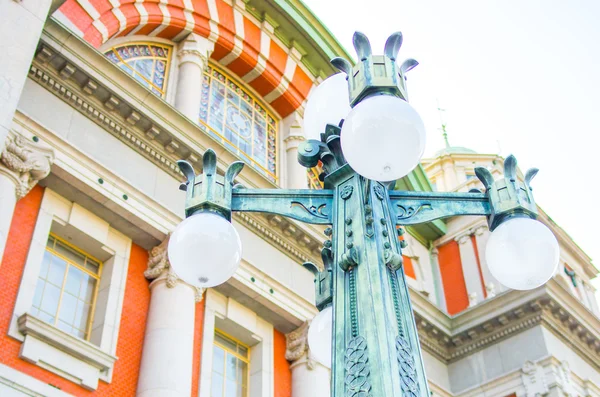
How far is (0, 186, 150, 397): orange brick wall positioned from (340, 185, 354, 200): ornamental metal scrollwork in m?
6.37

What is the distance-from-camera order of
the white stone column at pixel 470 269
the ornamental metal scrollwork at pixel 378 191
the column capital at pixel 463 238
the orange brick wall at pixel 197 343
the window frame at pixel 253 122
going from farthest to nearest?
the column capital at pixel 463 238, the white stone column at pixel 470 269, the window frame at pixel 253 122, the orange brick wall at pixel 197 343, the ornamental metal scrollwork at pixel 378 191

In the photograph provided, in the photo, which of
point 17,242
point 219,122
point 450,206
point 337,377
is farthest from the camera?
point 219,122

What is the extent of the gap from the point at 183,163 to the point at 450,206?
1.59 m

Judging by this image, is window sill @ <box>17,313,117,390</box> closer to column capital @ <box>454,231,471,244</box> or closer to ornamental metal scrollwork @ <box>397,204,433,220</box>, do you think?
ornamental metal scrollwork @ <box>397,204,433,220</box>

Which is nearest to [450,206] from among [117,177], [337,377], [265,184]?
[337,377]

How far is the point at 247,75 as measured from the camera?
17.0m

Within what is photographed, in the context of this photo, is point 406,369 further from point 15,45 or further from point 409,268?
point 409,268

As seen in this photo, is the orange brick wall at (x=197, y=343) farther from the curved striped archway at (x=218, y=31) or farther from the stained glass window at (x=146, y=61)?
the curved striped archway at (x=218, y=31)

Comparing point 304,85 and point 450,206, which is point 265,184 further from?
point 450,206

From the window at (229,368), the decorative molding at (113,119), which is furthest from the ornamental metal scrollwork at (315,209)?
the window at (229,368)

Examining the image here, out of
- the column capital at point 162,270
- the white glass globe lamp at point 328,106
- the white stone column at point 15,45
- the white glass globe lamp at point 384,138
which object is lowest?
the white glass globe lamp at point 384,138

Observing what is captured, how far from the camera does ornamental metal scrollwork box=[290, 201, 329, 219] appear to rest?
420 centimetres

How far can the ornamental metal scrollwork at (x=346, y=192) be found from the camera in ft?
13.4

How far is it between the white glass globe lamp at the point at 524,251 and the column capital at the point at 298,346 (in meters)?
9.05
